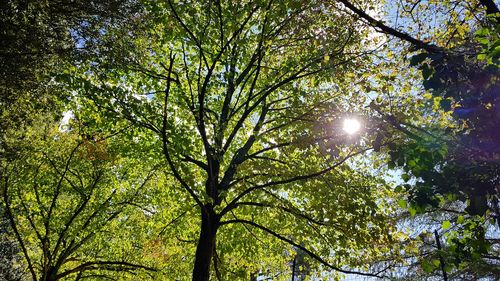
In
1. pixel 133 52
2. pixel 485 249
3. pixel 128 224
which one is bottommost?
pixel 485 249

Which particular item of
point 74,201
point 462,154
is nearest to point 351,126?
point 462,154

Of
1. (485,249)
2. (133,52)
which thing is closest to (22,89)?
(133,52)

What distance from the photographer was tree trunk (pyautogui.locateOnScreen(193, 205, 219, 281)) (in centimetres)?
702

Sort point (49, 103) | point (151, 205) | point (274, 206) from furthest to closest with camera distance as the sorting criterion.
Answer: point (151, 205), point (49, 103), point (274, 206)

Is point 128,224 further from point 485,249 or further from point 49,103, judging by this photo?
point 485,249

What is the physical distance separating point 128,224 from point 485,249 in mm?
11350

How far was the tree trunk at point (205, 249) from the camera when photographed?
7.02 m

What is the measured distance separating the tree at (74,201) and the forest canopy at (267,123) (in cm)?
10

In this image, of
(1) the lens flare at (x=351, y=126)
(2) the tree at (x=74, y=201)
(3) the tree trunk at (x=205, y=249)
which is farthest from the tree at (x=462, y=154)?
(2) the tree at (x=74, y=201)

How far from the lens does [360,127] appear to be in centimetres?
477

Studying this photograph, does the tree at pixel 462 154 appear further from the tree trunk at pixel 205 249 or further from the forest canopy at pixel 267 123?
the tree trunk at pixel 205 249

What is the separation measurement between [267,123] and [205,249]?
356cm

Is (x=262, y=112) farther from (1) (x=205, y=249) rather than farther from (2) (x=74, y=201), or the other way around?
(2) (x=74, y=201)

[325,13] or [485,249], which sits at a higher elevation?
[325,13]
